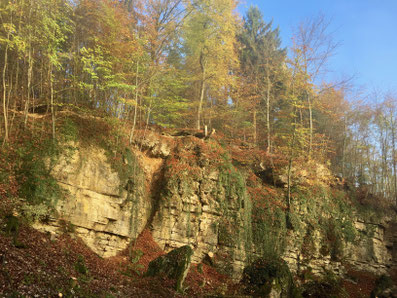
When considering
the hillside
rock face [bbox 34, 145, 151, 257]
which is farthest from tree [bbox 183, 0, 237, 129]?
rock face [bbox 34, 145, 151, 257]

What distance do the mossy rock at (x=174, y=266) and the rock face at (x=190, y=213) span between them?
8.04ft

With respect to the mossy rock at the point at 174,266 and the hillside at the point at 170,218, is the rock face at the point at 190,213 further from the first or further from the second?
the mossy rock at the point at 174,266

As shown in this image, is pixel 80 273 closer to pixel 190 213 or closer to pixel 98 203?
pixel 98 203

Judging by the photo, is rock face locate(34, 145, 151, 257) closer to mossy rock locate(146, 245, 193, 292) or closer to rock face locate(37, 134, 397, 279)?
rock face locate(37, 134, 397, 279)

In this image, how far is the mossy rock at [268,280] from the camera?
987 cm

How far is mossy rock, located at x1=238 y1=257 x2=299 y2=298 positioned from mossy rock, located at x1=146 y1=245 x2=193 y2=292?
8.94 feet

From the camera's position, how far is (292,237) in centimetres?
1531

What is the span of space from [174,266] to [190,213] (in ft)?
13.3

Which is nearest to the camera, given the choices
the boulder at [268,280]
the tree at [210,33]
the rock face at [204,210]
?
the boulder at [268,280]

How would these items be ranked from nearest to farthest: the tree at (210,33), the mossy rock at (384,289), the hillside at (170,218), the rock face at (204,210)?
1. the hillside at (170,218)
2. the rock face at (204,210)
3. the mossy rock at (384,289)
4. the tree at (210,33)

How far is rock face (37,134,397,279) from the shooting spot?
10.8 metres

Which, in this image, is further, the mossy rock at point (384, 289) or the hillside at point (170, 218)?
the mossy rock at point (384, 289)

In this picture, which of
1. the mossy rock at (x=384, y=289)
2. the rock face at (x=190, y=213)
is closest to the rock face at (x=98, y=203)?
the rock face at (x=190, y=213)

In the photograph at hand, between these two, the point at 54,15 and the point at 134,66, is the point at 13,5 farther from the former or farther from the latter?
the point at 134,66
